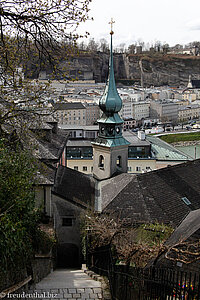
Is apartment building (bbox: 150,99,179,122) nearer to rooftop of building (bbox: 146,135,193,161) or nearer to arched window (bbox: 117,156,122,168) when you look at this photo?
rooftop of building (bbox: 146,135,193,161)

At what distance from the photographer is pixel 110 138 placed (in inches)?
894

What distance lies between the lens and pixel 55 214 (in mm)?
17859

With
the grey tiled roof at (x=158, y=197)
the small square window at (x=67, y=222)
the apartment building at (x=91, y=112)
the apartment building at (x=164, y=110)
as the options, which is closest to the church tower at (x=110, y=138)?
the grey tiled roof at (x=158, y=197)

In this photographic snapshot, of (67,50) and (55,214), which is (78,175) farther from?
(67,50)

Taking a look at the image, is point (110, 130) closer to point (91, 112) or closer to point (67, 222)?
point (67, 222)

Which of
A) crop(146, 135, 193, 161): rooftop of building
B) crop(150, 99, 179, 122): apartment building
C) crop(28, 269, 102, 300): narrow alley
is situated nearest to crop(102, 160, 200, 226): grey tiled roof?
crop(28, 269, 102, 300): narrow alley

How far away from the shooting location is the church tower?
2255 cm

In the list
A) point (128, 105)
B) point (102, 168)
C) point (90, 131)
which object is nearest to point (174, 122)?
point (128, 105)

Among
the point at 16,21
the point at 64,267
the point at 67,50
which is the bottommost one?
the point at 64,267

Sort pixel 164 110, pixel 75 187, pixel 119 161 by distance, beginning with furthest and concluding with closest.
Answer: pixel 164 110 < pixel 119 161 < pixel 75 187

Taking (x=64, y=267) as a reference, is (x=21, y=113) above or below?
above

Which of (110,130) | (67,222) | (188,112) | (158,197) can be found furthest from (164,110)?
(67,222)

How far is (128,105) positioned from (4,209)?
295 ft

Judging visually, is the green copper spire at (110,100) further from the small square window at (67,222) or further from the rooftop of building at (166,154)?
the rooftop of building at (166,154)
